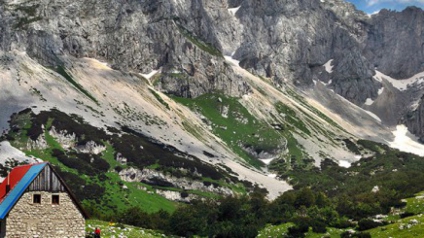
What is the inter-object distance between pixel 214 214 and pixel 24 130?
344 feet

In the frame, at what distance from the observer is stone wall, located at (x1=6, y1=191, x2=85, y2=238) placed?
123 ft

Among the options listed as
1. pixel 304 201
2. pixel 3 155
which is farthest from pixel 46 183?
pixel 3 155

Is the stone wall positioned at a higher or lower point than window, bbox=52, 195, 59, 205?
lower

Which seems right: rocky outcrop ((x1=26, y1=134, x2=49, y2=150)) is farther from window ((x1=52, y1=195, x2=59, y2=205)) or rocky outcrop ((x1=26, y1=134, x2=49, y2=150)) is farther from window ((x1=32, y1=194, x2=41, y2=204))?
window ((x1=32, y1=194, x2=41, y2=204))

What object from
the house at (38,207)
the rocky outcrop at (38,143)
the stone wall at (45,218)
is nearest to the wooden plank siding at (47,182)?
the house at (38,207)

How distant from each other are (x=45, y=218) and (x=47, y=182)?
2535 millimetres

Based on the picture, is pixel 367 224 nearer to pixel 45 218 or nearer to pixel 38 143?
pixel 45 218

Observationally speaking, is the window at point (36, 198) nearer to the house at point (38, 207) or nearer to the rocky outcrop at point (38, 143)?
the house at point (38, 207)

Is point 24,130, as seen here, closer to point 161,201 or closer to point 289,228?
point 161,201

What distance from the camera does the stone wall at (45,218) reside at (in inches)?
1479

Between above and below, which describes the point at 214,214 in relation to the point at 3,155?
below

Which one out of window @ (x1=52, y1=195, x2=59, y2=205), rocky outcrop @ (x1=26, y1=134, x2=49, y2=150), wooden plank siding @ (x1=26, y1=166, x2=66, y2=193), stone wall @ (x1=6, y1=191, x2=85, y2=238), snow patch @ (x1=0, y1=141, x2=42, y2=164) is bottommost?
stone wall @ (x1=6, y1=191, x2=85, y2=238)

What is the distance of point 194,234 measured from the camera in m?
85.5

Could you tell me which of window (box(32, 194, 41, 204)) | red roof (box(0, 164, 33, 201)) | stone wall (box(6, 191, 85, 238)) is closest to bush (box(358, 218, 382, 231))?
stone wall (box(6, 191, 85, 238))
